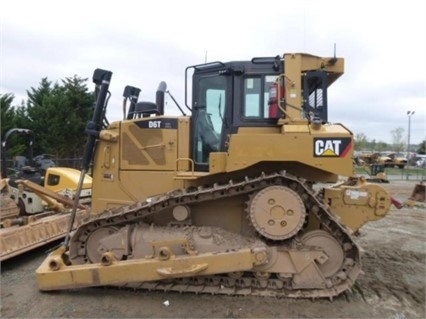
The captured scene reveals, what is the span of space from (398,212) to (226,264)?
10.0 m

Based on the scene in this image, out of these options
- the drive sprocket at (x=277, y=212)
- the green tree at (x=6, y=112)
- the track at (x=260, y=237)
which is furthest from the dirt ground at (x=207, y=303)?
the green tree at (x=6, y=112)

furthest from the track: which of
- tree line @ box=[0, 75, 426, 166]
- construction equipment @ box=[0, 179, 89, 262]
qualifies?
tree line @ box=[0, 75, 426, 166]

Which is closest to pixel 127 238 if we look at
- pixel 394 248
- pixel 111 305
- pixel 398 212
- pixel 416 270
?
pixel 111 305

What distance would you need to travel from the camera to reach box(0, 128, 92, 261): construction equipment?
6.64 meters

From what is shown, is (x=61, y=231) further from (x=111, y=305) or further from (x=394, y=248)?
(x=394, y=248)

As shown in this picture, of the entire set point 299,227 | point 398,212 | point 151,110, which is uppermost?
point 151,110

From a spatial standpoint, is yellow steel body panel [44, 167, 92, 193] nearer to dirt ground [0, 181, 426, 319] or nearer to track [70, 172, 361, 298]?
dirt ground [0, 181, 426, 319]

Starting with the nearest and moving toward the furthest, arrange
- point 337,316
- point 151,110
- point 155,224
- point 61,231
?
point 337,316 → point 155,224 → point 151,110 → point 61,231

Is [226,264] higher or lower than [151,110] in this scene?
lower

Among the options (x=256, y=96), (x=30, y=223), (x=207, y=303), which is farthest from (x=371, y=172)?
(x=207, y=303)

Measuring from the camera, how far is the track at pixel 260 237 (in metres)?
5.03

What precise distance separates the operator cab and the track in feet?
2.16

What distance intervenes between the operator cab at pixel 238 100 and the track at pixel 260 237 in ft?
2.16

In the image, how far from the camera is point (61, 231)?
24.9ft
